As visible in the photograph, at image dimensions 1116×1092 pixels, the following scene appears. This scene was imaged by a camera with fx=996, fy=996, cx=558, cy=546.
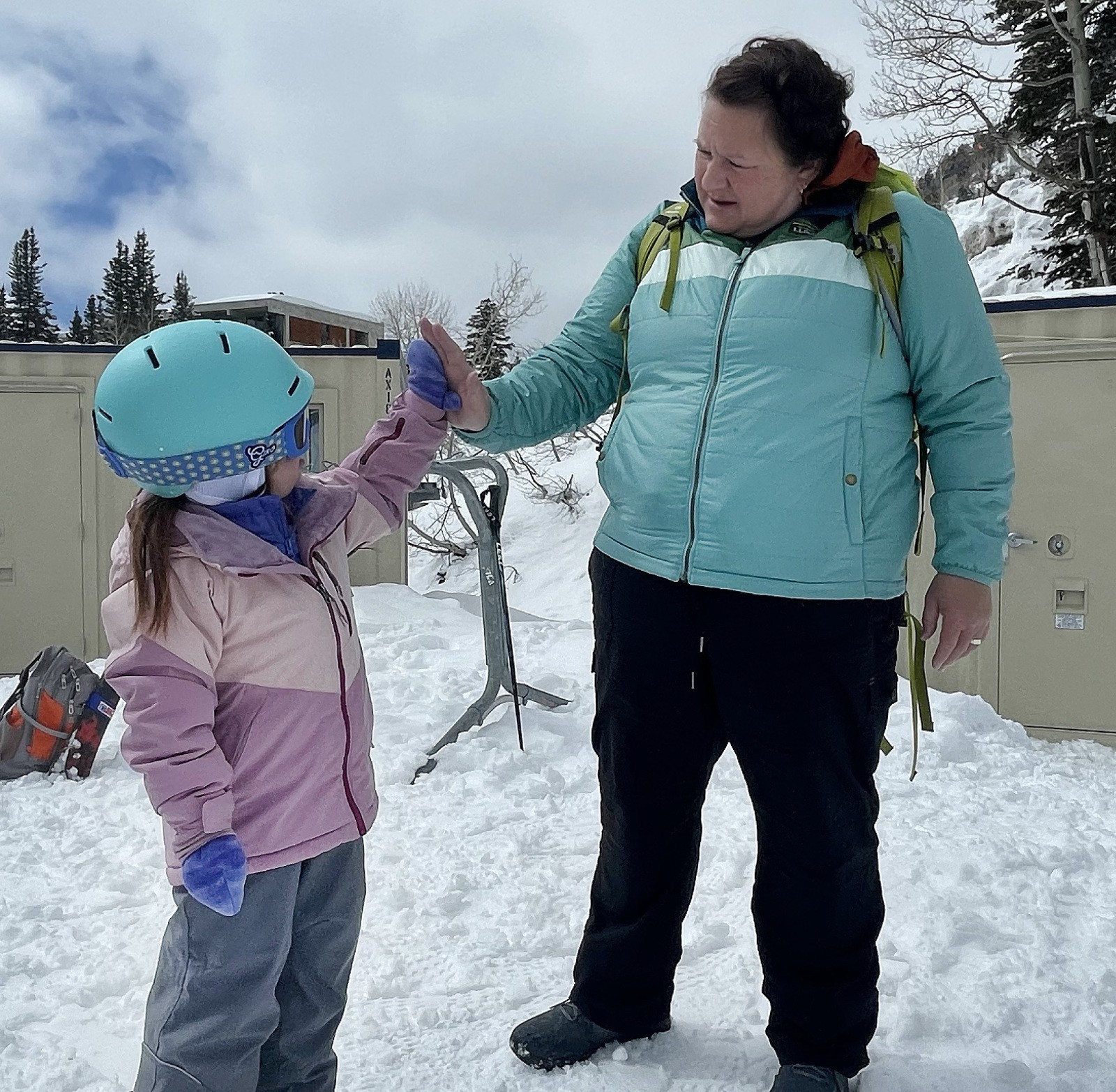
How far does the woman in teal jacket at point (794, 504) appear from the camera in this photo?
1701 mm

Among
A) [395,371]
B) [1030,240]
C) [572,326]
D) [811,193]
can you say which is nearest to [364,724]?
[572,326]

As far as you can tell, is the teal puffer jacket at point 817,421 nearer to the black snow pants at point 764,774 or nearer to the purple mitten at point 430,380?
the black snow pants at point 764,774

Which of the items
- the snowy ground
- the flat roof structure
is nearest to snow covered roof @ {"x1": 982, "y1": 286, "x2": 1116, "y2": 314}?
the snowy ground

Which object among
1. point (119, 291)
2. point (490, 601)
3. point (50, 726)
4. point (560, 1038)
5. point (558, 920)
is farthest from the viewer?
point (119, 291)

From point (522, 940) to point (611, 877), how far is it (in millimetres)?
742

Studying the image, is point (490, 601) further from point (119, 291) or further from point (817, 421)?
point (119, 291)

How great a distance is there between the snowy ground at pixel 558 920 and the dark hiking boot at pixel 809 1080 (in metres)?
0.11

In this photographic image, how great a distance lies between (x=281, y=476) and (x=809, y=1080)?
1.45 meters

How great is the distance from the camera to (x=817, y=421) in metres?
1.69

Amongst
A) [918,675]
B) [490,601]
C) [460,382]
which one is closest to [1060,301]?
[490,601]

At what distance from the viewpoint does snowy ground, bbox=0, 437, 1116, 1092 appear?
2.04 meters

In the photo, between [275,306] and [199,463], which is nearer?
[199,463]

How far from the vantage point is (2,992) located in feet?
7.73

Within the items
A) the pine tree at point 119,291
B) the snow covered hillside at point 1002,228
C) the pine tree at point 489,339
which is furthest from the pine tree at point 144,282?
the snow covered hillside at point 1002,228
